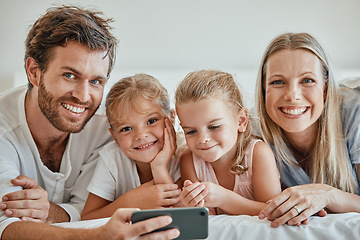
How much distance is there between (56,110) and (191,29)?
1648 millimetres

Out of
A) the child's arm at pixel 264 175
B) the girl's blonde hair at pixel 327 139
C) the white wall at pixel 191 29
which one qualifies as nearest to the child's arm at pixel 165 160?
the child's arm at pixel 264 175

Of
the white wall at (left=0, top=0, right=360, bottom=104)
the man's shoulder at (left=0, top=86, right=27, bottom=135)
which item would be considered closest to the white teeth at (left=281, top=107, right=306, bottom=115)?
the man's shoulder at (left=0, top=86, right=27, bottom=135)

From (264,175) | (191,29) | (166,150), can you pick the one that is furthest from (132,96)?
(191,29)

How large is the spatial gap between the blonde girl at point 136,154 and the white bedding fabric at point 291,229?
0.31 metres

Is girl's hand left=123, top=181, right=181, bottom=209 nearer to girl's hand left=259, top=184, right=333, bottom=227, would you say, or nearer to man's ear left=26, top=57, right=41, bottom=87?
girl's hand left=259, top=184, right=333, bottom=227

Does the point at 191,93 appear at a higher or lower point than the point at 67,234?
higher

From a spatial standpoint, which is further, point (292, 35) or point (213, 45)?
point (213, 45)

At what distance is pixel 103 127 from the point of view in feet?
6.40

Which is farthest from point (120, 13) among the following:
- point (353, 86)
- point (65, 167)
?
point (353, 86)

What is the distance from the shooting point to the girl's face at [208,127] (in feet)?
5.03

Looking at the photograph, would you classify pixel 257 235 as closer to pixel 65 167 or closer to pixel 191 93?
pixel 191 93

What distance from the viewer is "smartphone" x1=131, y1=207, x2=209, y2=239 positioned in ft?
3.77

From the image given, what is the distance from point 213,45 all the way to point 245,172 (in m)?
1.69

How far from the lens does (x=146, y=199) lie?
1.58 metres
